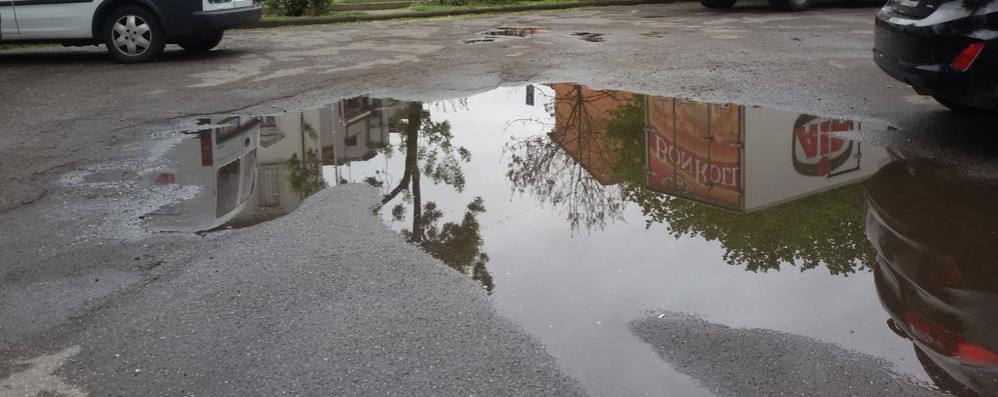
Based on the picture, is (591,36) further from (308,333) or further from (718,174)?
(308,333)

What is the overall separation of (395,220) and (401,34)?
11488 mm

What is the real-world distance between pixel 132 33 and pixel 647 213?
962cm

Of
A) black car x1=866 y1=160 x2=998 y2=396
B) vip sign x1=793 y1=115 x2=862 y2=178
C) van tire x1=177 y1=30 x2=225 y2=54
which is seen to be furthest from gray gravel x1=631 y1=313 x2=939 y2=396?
van tire x1=177 y1=30 x2=225 y2=54

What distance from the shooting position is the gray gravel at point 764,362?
11.6ft

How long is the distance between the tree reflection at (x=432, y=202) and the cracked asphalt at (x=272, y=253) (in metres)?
0.16

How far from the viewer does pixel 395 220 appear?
584 centimetres

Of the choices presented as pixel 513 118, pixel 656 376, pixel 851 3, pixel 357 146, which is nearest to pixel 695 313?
pixel 656 376

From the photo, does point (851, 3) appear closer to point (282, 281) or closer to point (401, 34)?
point (401, 34)

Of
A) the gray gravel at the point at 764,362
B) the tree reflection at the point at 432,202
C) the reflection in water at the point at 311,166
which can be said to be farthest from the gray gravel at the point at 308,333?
the gray gravel at the point at 764,362

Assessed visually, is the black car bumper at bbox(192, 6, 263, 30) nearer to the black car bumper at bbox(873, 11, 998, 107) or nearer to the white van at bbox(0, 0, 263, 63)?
the white van at bbox(0, 0, 263, 63)

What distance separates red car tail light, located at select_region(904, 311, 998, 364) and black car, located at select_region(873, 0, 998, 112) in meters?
3.11

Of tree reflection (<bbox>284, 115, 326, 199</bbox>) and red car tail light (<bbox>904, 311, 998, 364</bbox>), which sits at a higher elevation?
tree reflection (<bbox>284, 115, 326, 199</bbox>)

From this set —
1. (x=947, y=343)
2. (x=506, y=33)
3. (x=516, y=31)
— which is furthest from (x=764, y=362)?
(x=516, y=31)

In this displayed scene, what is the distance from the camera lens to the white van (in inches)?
509
